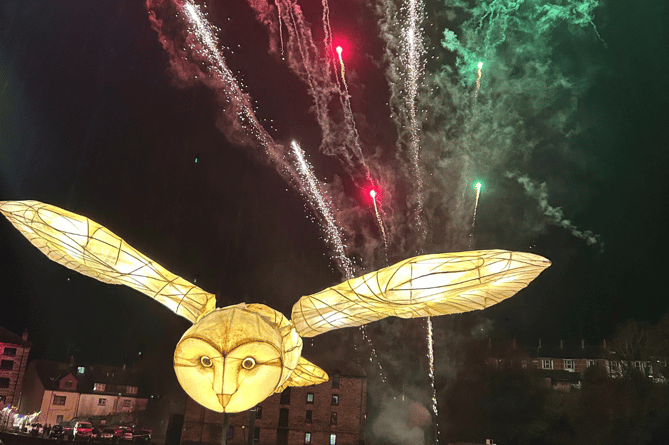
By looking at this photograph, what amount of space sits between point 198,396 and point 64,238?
14.8ft

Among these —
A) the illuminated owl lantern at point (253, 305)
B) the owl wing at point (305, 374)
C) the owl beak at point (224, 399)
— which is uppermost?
the illuminated owl lantern at point (253, 305)

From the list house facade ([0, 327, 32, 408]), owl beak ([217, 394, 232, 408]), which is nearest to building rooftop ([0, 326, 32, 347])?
house facade ([0, 327, 32, 408])

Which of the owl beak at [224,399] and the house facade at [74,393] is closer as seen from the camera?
the owl beak at [224,399]

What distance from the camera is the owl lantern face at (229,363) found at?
29.3 feet

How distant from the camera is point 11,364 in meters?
50.6

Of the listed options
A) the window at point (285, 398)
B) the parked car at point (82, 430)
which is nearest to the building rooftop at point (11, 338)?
the parked car at point (82, 430)

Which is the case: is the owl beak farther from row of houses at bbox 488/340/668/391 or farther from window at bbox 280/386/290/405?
window at bbox 280/386/290/405

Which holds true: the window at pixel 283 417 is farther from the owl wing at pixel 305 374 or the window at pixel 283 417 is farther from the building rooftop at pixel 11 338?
the owl wing at pixel 305 374

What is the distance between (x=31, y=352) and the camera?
55562 mm

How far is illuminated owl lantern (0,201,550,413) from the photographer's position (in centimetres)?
867

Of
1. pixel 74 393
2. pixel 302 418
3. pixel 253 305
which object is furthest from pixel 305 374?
pixel 74 393

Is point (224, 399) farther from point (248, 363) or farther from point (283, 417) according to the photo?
point (283, 417)

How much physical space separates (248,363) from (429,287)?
359 cm

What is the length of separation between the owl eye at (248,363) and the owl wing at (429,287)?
203 centimetres
